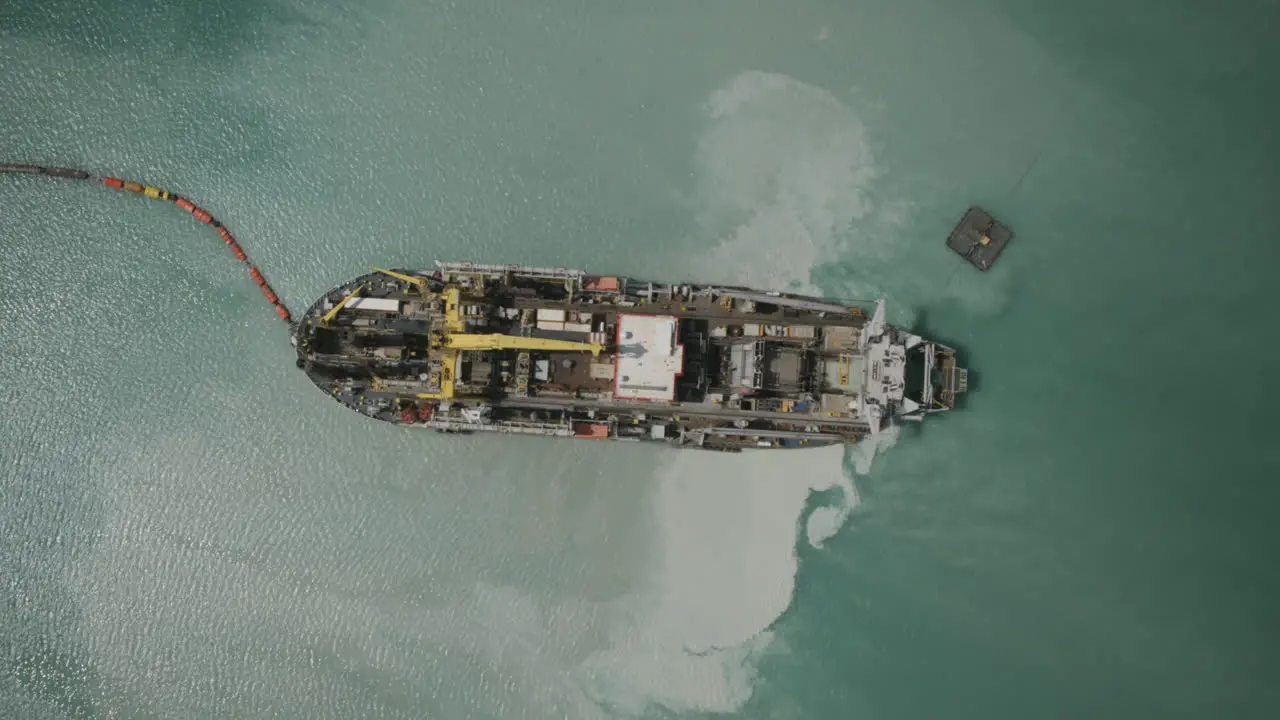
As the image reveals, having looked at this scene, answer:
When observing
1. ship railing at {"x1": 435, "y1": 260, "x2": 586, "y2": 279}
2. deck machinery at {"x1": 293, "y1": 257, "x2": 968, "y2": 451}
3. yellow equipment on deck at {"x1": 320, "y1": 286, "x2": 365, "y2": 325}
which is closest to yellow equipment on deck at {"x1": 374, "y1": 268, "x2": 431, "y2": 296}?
deck machinery at {"x1": 293, "y1": 257, "x2": 968, "y2": 451}

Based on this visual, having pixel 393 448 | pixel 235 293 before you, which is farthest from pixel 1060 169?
pixel 235 293

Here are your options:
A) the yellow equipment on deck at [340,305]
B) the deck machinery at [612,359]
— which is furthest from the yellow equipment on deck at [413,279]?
the yellow equipment on deck at [340,305]

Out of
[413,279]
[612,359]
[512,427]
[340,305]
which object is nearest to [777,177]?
[612,359]

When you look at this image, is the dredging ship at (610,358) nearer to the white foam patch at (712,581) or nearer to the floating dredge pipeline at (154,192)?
the floating dredge pipeline at (154,192)

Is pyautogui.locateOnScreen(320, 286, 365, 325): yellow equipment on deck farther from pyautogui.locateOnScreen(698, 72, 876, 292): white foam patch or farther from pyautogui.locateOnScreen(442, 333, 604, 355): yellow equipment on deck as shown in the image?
pyautogui.locateOnScreen(698, 72, 876, 292): white foam patch

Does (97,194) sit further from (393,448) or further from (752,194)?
(752,194)
